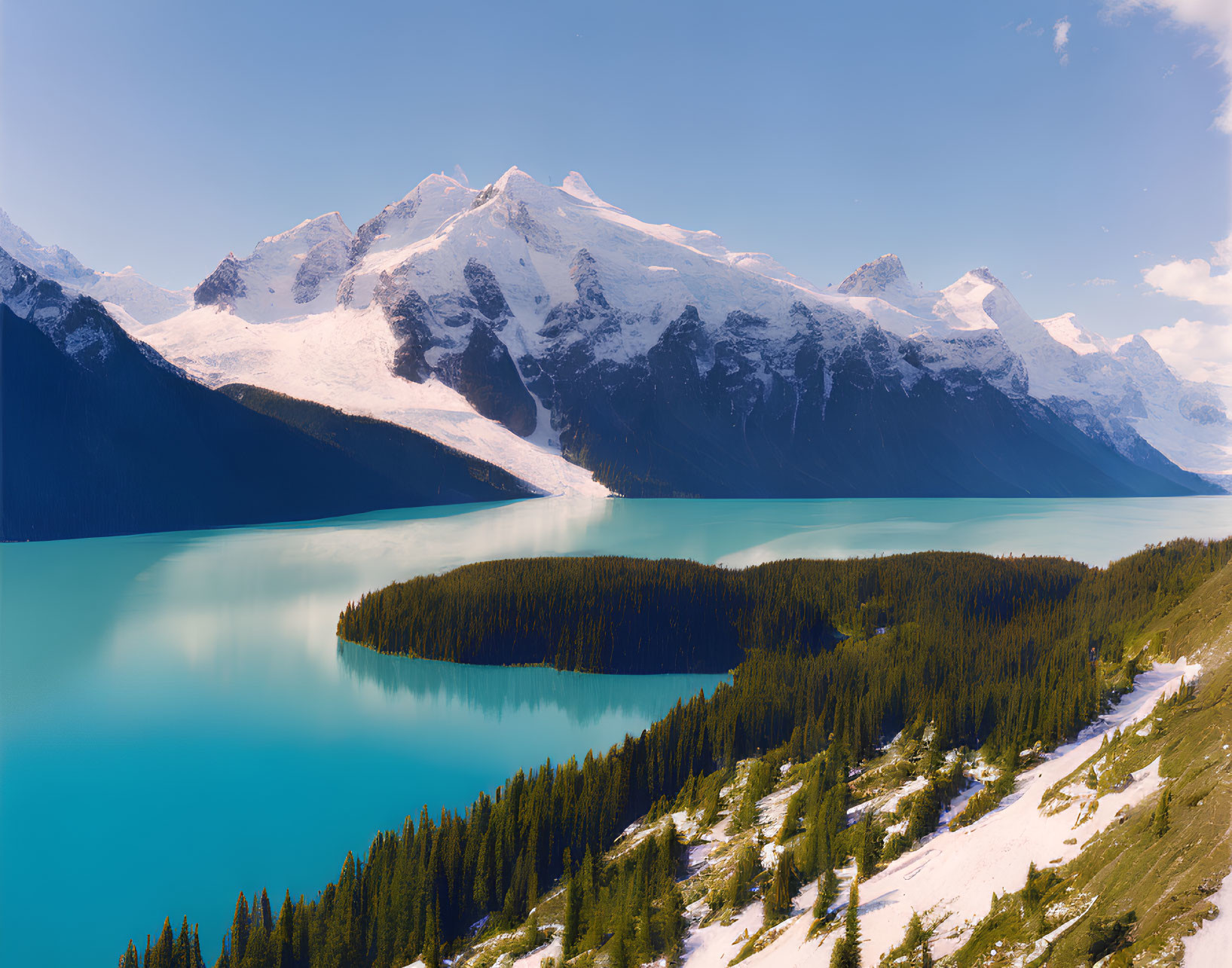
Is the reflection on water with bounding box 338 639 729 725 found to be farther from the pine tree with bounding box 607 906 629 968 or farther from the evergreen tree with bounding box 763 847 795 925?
the evergreen tree with bounding box 763 847 795 925

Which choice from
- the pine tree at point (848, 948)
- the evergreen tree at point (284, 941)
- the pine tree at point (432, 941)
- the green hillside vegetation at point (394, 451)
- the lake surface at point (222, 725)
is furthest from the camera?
the green hillside vegetation at point (394, 451)

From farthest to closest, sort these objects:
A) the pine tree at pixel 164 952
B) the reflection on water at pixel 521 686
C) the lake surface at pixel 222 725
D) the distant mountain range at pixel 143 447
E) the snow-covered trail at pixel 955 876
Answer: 1. the distant mountain range at pixel 143 447
2. the reflection on water at pixel 521 686
3. the lake surface at pixel 222 725
4. the pine tree at pixel 164 952
5. the snow-covered trail at pixel 955 876

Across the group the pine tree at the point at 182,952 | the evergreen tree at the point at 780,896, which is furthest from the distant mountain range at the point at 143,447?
the evergreen tree at the point at 780,896

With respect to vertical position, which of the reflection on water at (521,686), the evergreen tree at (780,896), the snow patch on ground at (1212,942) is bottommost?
the reflection on water at (521,686)

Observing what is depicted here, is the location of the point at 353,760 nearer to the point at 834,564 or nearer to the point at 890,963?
the point at 890,963

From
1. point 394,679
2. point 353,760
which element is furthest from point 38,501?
point 353,760

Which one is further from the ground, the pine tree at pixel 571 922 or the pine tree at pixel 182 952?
the pine tree at pixel 571 922

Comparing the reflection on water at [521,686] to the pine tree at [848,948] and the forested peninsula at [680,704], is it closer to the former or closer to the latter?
the forested peninsula at [680,704]
